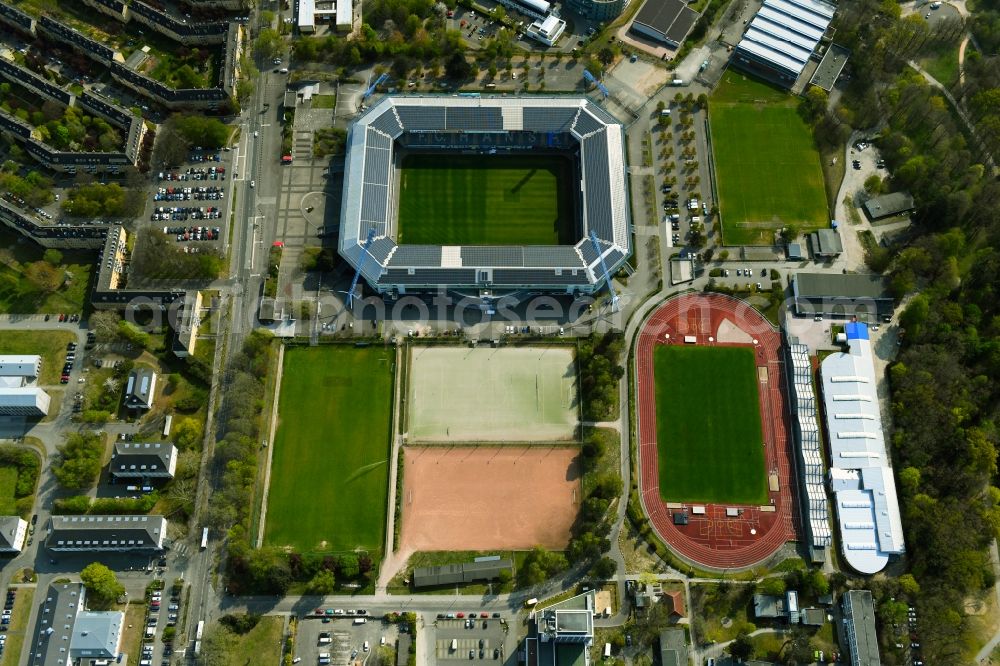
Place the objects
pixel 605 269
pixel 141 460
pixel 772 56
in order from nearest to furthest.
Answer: pixel 141 460
pixel 605 269
pixel 772 56

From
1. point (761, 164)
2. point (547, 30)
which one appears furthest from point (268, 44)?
point (761, 164)

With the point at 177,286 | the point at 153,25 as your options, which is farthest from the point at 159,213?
the point at 153,25

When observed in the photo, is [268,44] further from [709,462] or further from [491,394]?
[709,462]

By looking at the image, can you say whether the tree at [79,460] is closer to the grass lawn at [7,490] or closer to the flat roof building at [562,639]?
the grass lawn at [7,490]

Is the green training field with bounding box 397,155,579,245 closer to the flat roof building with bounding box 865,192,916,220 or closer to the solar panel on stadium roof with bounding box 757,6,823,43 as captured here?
the solar panel on stadium roof with bounding box 757,6,823,43

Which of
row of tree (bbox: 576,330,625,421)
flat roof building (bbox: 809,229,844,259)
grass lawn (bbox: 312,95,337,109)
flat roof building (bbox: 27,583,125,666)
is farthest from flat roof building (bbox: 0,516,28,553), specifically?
flat roof building (bbox: 809,229,844,259)

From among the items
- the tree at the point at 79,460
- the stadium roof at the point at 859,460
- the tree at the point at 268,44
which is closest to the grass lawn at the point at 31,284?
the tree at the point at 79,460
